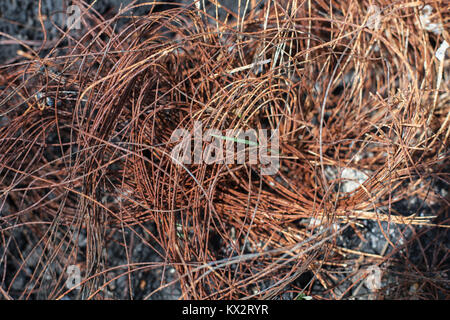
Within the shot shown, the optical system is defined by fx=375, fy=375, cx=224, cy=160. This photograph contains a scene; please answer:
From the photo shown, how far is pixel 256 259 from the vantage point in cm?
111

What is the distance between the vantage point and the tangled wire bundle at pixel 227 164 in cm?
103

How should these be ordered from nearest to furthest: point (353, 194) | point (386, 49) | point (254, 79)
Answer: point (254, 79)
point (353, 194)
point (386, 49)

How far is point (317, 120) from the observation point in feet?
4.09

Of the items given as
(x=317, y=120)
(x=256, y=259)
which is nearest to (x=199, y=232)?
(x=256, y=259)

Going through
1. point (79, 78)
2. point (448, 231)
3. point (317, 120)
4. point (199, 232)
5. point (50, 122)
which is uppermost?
point (79, 78)

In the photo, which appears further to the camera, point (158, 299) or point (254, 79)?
point (158, 299)

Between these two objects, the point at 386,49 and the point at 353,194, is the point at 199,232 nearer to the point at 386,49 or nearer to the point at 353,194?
the point at 353,194

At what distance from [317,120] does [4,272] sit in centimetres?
107

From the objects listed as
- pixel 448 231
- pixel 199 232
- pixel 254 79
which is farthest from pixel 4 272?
pixel 448 231

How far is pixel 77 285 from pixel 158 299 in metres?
0.25

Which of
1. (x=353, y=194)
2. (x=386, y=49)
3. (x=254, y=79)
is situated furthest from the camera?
(x=386, y=49)

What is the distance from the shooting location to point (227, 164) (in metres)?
1.07

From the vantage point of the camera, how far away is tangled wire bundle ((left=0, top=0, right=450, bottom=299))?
40.4 inches

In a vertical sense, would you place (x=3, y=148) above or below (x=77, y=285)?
above
